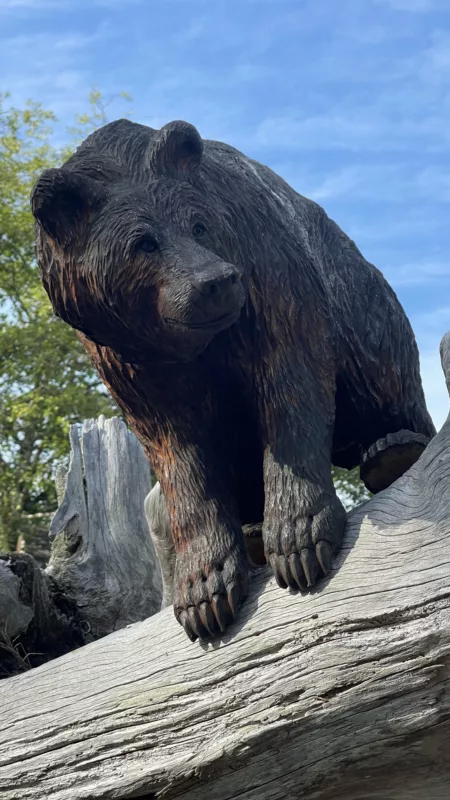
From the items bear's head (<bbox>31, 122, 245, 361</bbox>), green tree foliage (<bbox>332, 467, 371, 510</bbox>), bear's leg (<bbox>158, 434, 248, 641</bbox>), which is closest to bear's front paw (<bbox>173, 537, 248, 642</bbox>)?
bear's leg (<bbox>158, 434, 248, 641</bbox>)

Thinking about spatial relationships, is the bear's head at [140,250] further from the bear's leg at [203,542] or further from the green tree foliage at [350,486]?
the green tree foliage at [350,486]

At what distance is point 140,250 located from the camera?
2312 mm

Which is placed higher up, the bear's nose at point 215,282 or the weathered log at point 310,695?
the bear's nose at point 215,282

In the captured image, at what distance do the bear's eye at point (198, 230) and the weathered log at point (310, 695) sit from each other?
85 centimetres

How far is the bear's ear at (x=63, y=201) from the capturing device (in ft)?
7.68

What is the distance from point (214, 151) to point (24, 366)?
10107 millimetres

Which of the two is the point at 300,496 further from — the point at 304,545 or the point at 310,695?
the point at 310,695

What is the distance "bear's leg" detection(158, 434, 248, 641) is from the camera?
8.29ft

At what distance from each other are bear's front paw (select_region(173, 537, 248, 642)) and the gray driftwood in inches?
70.9

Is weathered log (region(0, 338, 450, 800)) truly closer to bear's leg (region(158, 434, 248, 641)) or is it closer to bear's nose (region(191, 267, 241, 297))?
bear's leg (region(158, 434, 248, 641))

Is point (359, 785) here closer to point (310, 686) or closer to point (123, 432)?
point (310, 686)

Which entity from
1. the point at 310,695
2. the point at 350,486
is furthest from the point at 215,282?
the point at 350,486

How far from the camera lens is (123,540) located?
17.5 ft

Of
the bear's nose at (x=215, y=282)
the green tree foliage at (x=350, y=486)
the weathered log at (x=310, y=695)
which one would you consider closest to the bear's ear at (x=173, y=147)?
the bear's nose at (x=215, y=282)
